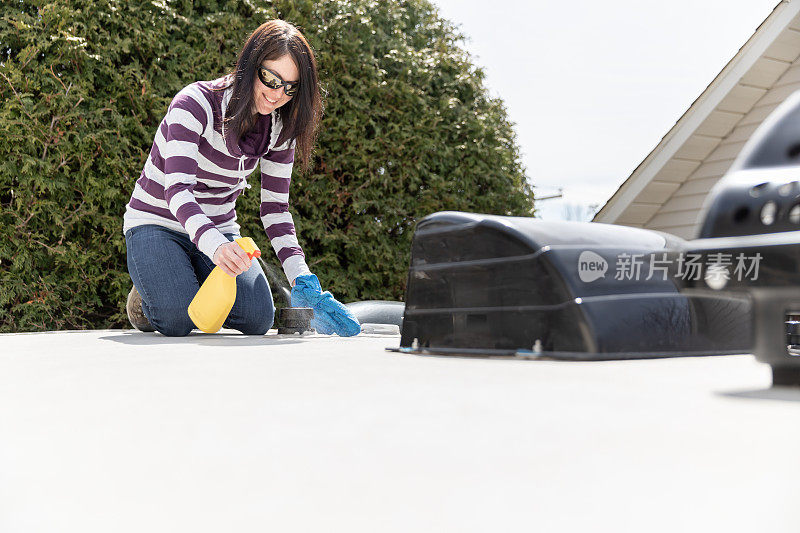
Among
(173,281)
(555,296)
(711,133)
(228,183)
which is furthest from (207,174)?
(711,133)

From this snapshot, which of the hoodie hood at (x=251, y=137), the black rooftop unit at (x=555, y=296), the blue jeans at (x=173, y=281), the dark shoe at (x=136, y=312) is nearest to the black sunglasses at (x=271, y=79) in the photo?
the hoodie hood at (x=251, y=137)

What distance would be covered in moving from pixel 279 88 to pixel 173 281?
0.96 metres

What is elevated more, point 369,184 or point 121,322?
point 369,184

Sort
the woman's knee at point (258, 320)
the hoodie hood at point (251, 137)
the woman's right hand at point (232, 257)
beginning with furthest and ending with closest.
Answer: the woman's knee at point (258, 320) < the hoodie hood at point (251, 137) < the woman's right hand at point (232, 257)

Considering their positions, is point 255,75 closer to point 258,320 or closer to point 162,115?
point 258,320

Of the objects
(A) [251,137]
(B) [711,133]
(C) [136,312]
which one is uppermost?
(B) [711,133]

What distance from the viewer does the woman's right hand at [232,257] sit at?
2.67 metres

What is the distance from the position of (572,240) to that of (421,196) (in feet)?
11.5

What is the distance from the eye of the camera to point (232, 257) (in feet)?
8.74

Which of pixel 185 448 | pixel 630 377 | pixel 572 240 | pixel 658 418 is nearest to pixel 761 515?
pixel 658 418

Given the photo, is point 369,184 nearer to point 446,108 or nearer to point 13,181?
point 446,108

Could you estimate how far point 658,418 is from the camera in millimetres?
1157

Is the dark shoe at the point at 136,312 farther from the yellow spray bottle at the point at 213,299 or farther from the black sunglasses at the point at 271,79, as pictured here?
the black sunglasses at the point at 271,79

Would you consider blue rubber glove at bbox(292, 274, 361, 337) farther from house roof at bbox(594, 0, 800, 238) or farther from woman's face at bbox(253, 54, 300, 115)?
house roof at bbox(594, 0, 800, 238)
